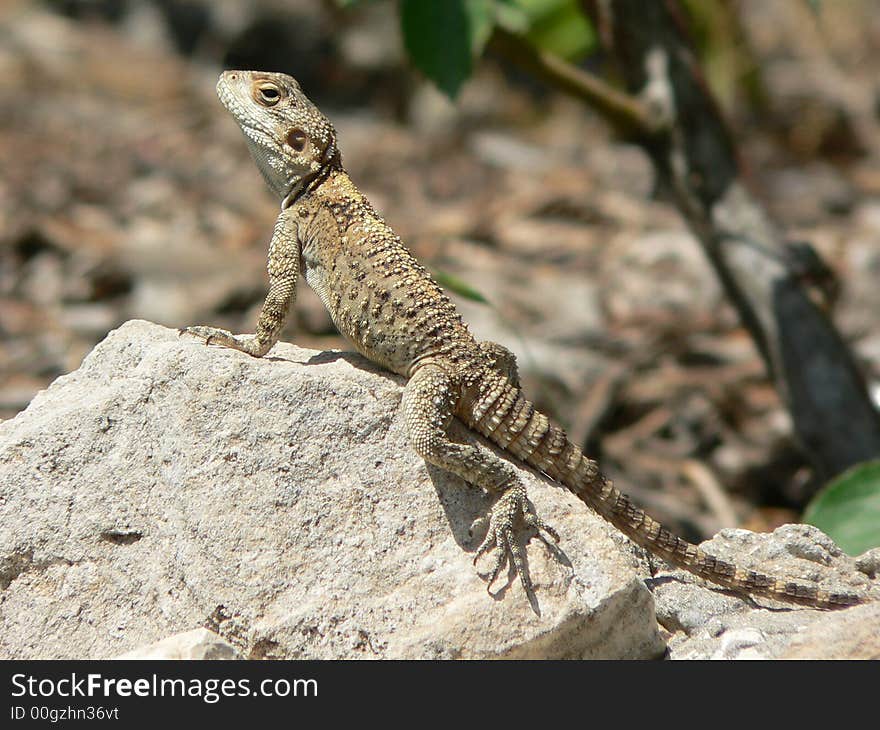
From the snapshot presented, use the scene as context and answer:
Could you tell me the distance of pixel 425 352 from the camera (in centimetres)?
504

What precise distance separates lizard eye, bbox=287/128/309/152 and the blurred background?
67cm

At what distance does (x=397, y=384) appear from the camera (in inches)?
197

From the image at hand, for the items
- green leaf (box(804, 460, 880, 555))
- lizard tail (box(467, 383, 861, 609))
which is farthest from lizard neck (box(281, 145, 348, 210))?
green leaf (box(804, 460, 880, 555))

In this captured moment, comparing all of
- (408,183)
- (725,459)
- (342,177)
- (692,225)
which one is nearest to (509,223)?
(408,183)

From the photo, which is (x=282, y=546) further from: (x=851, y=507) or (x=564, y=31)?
(x=564, y=31)

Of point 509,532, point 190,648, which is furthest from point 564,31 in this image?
point 190,648

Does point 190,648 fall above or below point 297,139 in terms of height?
below

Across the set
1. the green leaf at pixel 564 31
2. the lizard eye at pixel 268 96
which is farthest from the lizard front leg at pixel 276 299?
the green leaf at pixel 564 31

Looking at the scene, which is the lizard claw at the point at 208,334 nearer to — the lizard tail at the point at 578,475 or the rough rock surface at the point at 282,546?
the rough rock surface at the point at 282,546

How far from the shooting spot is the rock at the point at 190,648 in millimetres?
4012

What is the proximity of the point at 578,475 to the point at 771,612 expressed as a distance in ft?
3.15

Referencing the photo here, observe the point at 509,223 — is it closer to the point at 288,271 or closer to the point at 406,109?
the point at 406,109

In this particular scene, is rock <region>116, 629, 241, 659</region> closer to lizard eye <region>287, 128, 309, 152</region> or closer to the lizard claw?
the lizard claw

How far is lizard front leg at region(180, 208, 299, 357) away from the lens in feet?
16.9
